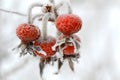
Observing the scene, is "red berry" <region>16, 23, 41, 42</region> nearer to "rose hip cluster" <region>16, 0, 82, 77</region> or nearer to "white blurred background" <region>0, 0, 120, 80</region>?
"rose hip cluster" <region>16, 0, 82, 77</region>

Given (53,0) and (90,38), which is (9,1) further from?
(53,0)

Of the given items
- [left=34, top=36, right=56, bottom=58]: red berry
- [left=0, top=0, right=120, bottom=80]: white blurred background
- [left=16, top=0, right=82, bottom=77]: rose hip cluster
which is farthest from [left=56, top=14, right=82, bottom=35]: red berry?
[left=0, top=0, right=120, bottom=80]: white blurred background

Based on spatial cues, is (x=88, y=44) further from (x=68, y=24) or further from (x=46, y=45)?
(x=68, y=24)

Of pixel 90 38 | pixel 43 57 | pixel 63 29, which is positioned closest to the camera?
pixel 63 29

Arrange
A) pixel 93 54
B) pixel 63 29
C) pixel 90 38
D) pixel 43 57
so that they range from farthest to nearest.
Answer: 1. pixel 90 38
2. pixel 93 54
3. pixel 43 57
4. pixel 63 29

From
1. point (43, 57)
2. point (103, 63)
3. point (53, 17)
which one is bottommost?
point (103, 63)

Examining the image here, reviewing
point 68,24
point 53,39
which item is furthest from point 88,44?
point 68,24

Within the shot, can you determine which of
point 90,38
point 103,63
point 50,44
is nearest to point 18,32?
point 50,44
